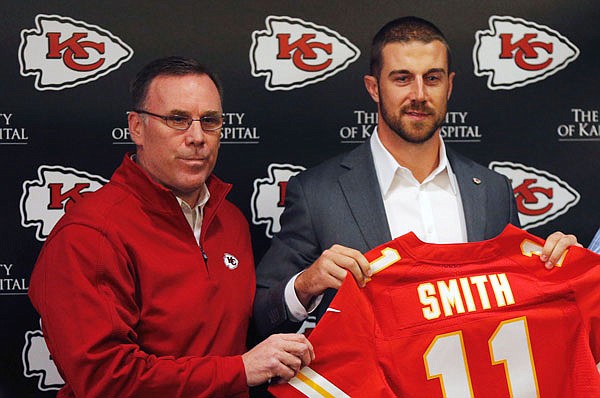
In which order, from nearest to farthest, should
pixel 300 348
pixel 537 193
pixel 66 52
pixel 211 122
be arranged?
pixel 300 348 < pixel 211 122 < pixel 66 52 < pixel 537 193

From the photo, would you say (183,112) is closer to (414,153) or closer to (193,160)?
(193,160)

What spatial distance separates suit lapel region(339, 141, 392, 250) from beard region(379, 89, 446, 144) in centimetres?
11

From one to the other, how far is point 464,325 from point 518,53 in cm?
113

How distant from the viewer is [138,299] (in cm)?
171

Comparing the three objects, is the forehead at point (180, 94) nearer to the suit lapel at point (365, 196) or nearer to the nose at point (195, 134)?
the nose at point (195, 134)

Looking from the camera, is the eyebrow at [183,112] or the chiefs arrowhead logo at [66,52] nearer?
the eyebrow at [183,112]

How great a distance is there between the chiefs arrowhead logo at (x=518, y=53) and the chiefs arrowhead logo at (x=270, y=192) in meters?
0.70

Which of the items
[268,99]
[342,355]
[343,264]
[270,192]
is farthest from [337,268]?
[268,99]

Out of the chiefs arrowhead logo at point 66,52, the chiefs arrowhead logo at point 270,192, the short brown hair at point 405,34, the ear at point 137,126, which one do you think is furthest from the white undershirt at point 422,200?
the chiefs arrowhead logo at point 66,52

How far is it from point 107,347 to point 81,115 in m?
1.02

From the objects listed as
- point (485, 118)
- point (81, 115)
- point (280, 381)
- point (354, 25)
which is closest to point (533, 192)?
point (485, 118)

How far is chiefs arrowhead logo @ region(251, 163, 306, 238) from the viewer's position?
2.44 metres

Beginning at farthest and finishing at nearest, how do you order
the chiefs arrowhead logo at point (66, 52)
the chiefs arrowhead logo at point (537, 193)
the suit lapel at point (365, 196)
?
the chiefs arrowhead logo at point (537, 193)
the chiefs arrowhead logo at point (66, 52)
the suit lapel at point (365, 196)

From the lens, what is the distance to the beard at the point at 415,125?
6.43 feet
